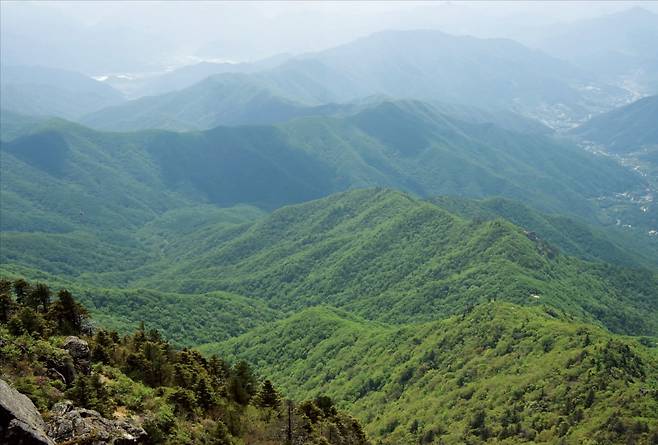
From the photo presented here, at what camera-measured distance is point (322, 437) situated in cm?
4772

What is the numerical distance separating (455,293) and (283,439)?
530 feet

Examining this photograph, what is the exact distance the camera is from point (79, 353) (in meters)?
42.5

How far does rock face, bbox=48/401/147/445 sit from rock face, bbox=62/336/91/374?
837cm

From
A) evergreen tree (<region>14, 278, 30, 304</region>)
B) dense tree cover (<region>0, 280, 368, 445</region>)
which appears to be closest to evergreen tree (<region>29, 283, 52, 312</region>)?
dense tree cover (<region>0, 280, 368, 445</region>)

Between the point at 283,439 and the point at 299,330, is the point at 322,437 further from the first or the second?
the point at 299,330

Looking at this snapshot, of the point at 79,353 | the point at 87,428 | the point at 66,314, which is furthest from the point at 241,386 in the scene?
the point at 87,428

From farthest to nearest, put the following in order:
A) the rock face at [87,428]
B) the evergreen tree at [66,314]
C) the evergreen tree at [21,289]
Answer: the evergreen tree at [21,289] < the evergreen tree at [66,314] < the rock face at [87,428]

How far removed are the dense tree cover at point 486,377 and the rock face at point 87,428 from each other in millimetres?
64607

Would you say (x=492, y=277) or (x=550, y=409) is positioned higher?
(x=550, y=409)

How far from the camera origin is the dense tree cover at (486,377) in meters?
84.1

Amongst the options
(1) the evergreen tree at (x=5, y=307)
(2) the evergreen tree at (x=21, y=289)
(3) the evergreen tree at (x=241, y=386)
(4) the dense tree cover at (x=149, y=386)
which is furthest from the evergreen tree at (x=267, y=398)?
(2) the evergreen tree at (x=21, y=289)

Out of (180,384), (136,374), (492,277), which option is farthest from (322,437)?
(492,277)

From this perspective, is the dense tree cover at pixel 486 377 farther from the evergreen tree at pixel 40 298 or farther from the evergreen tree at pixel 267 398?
the evergreen tree at pixel 40 298

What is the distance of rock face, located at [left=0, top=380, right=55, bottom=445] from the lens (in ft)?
82.7
